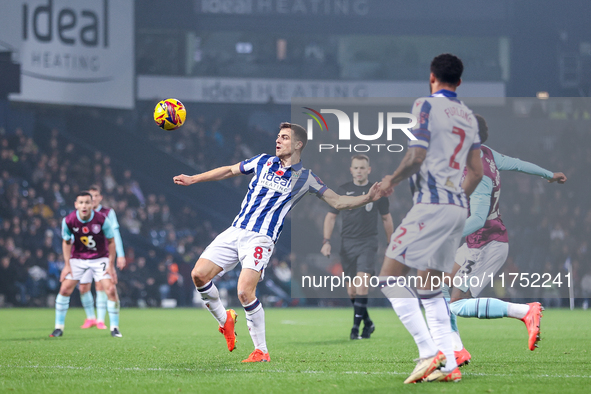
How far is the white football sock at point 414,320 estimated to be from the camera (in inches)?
211

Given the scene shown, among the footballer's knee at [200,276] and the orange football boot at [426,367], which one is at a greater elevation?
the footballer's knee at [200,276]

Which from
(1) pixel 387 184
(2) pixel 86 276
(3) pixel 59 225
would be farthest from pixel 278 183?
(3) pixel 59 225

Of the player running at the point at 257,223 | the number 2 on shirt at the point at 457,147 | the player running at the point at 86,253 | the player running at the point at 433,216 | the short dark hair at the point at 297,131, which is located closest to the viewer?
the player running at the point at 433,216

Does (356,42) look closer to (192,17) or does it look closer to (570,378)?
(192,17)

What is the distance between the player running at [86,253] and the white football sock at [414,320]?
22.0ft

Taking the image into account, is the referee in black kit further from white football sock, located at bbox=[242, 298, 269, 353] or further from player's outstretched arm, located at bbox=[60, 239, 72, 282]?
player's outstretched arm, located at bbox=[60, 239, 72, 282]

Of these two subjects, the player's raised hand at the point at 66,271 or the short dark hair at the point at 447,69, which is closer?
the short dark hair at the point at 447,69

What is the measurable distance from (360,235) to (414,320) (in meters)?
5.47

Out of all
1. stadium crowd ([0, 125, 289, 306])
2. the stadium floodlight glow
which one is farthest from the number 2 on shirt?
the stadium floodlight glow

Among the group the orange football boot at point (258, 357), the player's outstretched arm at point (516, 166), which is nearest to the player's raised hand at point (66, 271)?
the orange football boot at point (258, 357)

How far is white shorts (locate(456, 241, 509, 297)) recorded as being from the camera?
24.3 ft

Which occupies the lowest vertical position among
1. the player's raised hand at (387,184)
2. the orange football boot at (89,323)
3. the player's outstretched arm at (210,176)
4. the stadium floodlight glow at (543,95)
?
the orange football boot at (89,323)

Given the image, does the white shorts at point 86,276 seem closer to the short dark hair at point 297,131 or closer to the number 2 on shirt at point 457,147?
the short dark hair at point 297,131

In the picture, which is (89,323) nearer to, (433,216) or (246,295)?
(246,295)
